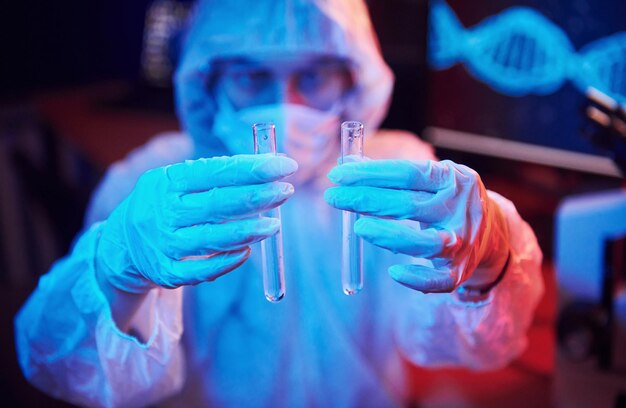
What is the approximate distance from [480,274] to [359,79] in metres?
0.44

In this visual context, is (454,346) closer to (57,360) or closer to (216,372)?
(216,372)

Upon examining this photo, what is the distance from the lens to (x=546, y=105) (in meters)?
1.03

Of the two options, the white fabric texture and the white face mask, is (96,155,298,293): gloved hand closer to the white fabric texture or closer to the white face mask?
the white fabric texture

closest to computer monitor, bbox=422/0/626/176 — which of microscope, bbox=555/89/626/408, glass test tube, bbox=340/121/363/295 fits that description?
microscope, bbox=555/89/626/408

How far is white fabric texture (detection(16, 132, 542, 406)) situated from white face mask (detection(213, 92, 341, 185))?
0.11 m

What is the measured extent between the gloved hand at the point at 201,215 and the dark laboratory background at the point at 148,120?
19.0 inches

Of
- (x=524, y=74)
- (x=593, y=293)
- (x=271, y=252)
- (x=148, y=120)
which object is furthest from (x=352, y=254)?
(x=148, y=120)

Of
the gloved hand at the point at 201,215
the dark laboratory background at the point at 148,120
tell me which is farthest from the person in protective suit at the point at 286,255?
the dark laboratory background at the point at 148,120

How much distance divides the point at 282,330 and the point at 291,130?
337 millimetres

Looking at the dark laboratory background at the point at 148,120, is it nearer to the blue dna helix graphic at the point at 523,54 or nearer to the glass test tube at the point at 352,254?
the blue dna helix graphic at the point at 523,54

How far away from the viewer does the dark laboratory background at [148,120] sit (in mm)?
975

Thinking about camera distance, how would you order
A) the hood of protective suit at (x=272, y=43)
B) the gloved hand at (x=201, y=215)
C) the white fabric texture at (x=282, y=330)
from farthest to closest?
1. the hood of protective suit at (x=272, y=43)
2. the white fabric texture at (x=282, y=330)
3. the gloved hand at (x=201, y=215)

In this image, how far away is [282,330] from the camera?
0.97 meters

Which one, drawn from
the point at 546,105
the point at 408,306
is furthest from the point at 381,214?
the point at 546,105
